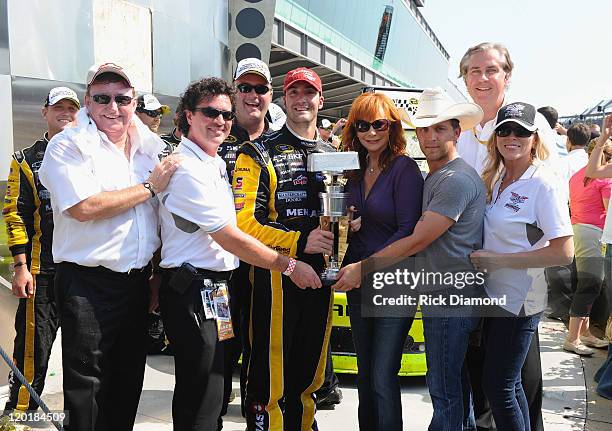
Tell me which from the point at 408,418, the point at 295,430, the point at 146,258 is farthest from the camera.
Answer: the point at 408,418

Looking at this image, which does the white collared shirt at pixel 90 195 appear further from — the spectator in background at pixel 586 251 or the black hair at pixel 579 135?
the black hair at pixel 579 135

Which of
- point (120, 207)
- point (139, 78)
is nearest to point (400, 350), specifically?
point (120, 207)

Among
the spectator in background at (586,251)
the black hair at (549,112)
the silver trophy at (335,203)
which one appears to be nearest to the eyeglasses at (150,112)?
the silver trophy at (335,203)

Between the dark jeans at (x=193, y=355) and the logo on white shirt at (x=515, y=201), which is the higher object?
the logo on white shirt at (x=515, y=201)

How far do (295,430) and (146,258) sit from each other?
1.29 m

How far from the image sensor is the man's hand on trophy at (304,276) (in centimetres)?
295

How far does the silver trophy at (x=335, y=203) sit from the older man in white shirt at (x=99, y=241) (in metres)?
0.74

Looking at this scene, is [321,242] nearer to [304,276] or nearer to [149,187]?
[304,276]

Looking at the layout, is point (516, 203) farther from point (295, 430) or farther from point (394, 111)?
point (295, 430)

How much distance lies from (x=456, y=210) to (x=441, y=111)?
55 centimetres

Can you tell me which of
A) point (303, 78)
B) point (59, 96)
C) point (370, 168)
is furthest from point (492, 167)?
point (59, 96)

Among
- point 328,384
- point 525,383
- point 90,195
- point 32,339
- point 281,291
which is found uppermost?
point 90,195

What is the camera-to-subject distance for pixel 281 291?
3084mm

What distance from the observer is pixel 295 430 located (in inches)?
126
